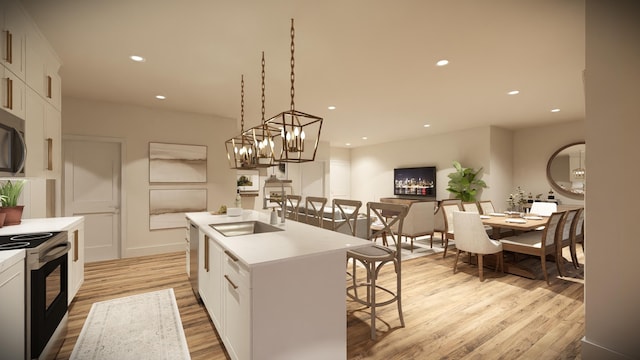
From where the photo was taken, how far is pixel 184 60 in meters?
3.10

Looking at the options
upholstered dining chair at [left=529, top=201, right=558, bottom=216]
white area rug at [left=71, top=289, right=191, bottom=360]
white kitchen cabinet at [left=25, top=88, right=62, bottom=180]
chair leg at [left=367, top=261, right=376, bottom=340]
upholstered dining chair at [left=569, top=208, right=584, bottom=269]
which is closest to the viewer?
white area rug at [left=71, top=289, right=191, bottom=360]

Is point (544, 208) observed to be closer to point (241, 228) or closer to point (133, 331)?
point (241, 228)

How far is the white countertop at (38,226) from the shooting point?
2.29 m

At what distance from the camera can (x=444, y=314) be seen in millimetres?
2775

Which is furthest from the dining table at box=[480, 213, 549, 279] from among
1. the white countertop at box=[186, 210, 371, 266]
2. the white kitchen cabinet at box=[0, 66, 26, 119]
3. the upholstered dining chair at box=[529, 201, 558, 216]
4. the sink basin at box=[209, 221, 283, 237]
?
the white kitchen cabinet at box=[0, 66, 26, 119]

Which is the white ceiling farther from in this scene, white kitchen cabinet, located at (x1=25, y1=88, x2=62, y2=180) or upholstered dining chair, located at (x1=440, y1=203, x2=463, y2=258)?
upholstered dining chair, located at (x1=440, y1=203, x2=463, y2=258)

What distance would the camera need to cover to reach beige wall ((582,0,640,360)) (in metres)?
1.84

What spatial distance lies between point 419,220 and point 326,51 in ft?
11.4

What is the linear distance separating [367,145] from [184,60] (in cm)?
743

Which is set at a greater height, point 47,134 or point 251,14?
point 251,14

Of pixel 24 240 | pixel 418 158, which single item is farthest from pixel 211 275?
pixel 418 158

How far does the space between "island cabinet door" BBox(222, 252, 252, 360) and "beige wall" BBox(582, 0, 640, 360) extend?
239cm

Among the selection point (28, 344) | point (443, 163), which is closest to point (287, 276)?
point (28, 344)

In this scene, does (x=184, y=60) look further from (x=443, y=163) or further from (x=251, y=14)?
(x=443, y=163)
